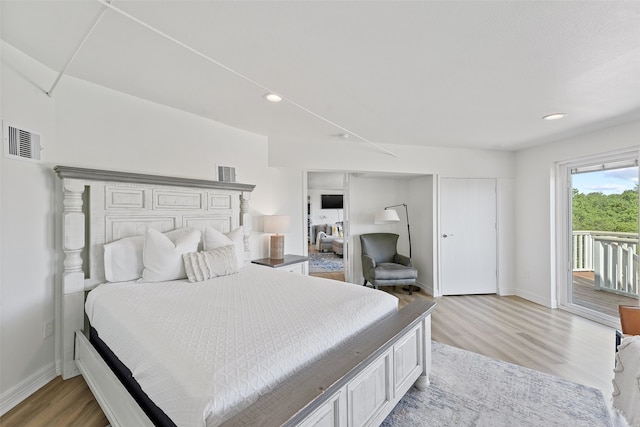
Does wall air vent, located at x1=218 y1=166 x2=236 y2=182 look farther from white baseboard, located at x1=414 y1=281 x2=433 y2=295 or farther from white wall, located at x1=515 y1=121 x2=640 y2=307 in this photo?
white wall, located at x1=515 y1=121 x2=640 y2=307

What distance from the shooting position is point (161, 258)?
7.36 feet

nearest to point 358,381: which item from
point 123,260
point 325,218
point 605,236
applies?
point 123,260

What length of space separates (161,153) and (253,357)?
2392 millimetres

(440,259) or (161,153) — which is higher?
(161,153)

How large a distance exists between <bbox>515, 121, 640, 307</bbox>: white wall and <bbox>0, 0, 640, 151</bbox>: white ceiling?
85cm

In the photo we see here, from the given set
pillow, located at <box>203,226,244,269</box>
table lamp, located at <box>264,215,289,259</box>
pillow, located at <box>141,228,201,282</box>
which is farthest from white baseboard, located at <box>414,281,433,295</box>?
pillow, located at <box>141,228,201,282</box>

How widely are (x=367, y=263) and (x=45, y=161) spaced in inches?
155

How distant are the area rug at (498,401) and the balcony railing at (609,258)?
6.97 ft

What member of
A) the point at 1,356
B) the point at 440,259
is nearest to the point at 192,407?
the point at 1,356

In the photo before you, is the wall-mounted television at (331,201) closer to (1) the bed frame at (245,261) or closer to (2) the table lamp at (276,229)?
(2) the table lamp at (276,229)

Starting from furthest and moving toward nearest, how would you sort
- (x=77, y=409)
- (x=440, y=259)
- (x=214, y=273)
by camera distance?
(x=440, y=259), (x=214, y=273), (x=77, y=409)

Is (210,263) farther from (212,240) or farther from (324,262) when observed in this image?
(324,262)

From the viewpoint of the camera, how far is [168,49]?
177 cm

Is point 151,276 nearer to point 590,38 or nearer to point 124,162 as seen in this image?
point 124,162
